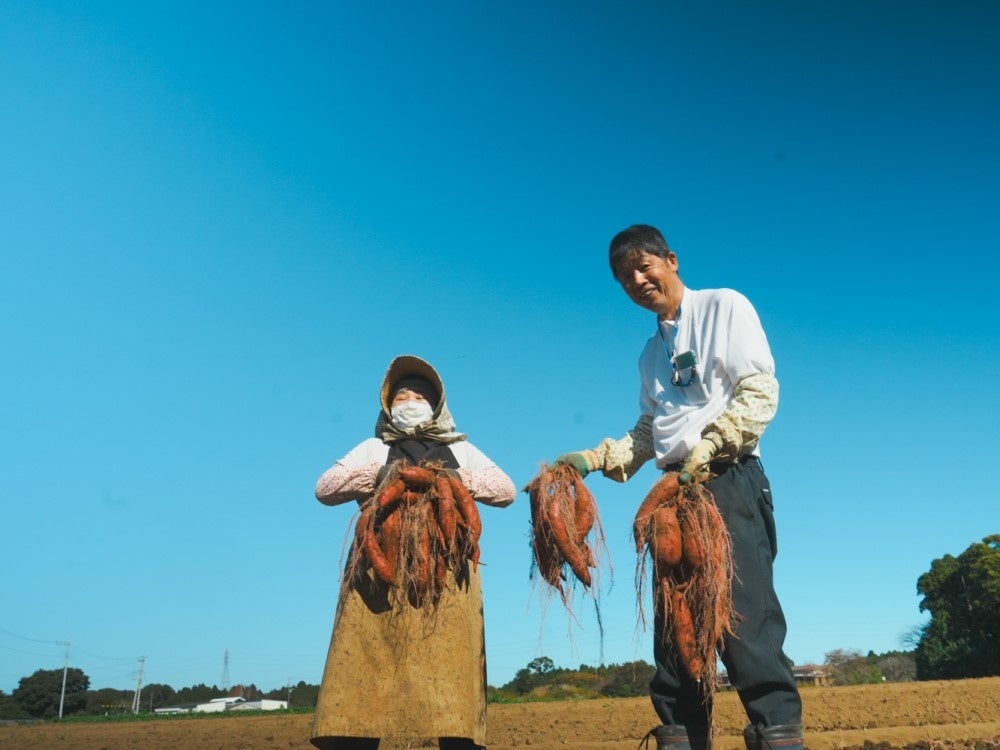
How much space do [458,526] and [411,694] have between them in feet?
2.41

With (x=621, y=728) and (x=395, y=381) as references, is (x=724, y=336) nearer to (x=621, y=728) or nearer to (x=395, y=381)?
(x=395, y=381)

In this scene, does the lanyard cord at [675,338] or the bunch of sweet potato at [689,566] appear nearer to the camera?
the bunch of sweet potato at [689,566]

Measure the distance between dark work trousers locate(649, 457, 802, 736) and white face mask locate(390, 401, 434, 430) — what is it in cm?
148

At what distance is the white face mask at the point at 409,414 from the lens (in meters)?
3.78

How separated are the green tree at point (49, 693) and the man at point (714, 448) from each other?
5624 centimetres

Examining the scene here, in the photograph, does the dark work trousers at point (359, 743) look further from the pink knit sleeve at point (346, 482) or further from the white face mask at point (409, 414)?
the white face mask at point (409, 414)

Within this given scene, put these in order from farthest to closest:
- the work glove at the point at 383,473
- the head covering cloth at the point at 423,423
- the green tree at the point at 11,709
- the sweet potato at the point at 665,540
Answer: the green tree at the point at 11,709, the head covering cloth at the point at 423,423, the work glove at the point at 383,473, the sweet potato at the point at 665,540

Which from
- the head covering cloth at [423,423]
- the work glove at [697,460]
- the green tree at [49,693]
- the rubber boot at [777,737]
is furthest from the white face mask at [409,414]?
the green tree at [49,693]

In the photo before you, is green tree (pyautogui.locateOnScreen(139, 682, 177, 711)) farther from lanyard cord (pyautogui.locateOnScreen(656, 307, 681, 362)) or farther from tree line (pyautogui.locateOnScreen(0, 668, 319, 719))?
lanyard cord (pyautogui.locateOnScreen(656, 307, 681, 362))

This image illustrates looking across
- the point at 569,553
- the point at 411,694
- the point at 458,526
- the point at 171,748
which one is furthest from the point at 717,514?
the point at 171,748

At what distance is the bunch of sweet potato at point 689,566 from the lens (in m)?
2.64

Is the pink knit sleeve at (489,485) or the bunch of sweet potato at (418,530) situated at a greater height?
the pink knit sleeve at (489,485)

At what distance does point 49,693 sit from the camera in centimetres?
5362

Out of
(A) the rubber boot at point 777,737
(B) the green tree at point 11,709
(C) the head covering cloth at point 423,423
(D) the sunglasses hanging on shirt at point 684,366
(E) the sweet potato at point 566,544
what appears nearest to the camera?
(A) the rubber boot at point 777,737
